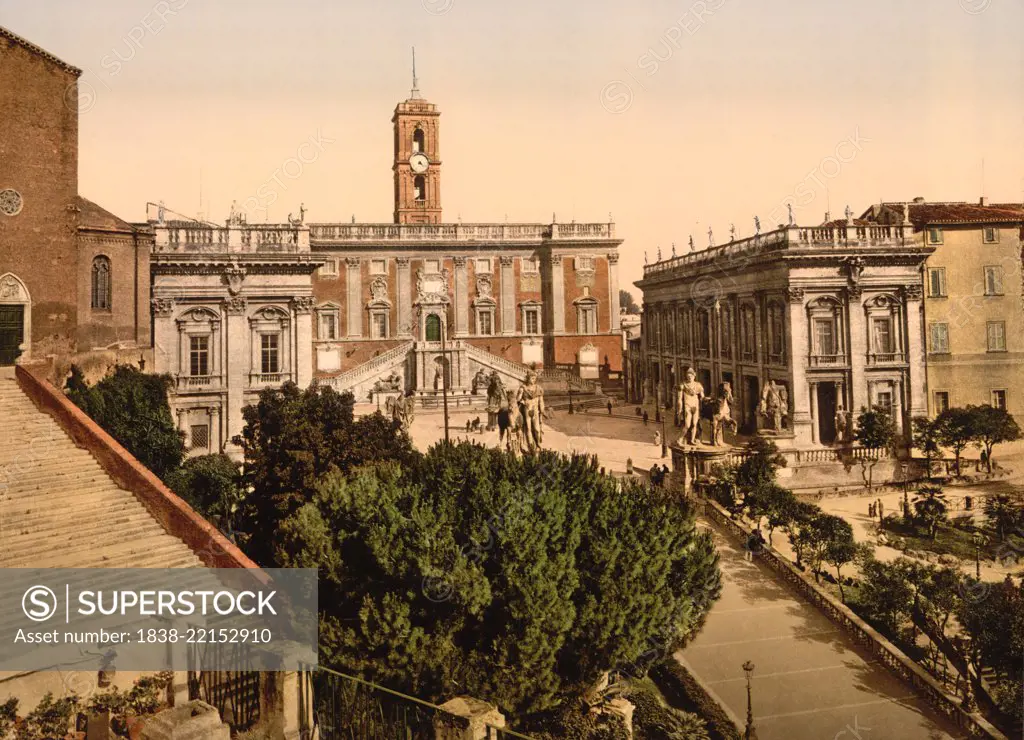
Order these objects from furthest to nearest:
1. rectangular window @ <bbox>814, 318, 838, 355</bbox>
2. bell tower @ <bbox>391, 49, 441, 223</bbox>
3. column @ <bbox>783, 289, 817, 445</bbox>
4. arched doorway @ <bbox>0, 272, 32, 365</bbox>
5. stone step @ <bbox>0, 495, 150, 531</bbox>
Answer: bell tower @ <bbox>391, 49, 441, 223</bbox> < rectangular window @ <bbox>814, 318, 838, 355</bbox> < column @ <bbox>783, 289, 817, 445</bbox> < arched doorway @ <bbox>0, 272, 32, 365</bbox> < stone step @ <bbox>0, 495, 150, 531</bbox>

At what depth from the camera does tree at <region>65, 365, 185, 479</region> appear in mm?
22516

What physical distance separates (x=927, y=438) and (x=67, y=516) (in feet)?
101

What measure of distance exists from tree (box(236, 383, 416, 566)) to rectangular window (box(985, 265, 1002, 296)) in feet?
102

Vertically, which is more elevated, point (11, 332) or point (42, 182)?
point (42, 182)

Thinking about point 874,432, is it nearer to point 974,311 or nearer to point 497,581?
point 974,311

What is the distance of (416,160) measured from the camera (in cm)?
6128

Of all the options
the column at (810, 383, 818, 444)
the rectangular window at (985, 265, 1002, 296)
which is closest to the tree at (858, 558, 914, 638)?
the column at (810, 383, 818, 444)

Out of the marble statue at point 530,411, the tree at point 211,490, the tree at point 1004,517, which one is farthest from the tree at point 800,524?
the tree at point 211,490

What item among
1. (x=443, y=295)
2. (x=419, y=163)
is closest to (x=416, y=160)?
(x=419, y=163)

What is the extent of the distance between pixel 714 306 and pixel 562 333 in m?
15.6

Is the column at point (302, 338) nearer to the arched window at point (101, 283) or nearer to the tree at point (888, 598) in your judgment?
the arched window at point (101, 283)

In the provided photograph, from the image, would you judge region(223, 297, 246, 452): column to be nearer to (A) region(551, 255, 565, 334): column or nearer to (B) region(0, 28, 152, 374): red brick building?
(B) region(0, 28, 152, 374): red brick building

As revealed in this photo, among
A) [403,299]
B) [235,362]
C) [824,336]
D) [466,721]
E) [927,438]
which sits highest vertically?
[403,299]

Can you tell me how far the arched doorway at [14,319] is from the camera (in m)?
23.9
